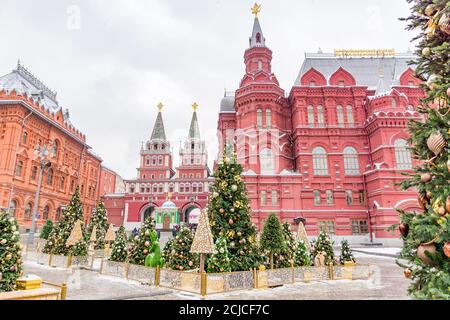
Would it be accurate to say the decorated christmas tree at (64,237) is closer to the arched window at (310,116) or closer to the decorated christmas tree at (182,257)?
the decorated christmas tree at (182,257)

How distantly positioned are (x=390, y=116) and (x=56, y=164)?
4112 centimetres

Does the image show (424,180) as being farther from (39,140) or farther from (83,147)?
(83,147)

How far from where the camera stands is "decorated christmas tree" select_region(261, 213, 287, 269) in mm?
9461

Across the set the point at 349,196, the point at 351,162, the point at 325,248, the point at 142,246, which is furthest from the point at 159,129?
the point at 325,248

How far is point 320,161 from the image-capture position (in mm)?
27188

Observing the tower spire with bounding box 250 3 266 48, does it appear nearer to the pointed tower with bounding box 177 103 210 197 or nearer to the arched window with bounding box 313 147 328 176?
the arched window with bounding box 313 147 328 176

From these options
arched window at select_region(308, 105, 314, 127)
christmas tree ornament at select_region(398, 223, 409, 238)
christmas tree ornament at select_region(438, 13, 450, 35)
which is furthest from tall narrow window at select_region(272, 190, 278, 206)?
christmas tree ornament at select_region(438, 13, 450, 35)

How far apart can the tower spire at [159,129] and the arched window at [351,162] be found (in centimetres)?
3995

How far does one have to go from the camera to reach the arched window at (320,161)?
2694 centimetres

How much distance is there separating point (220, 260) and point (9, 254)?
5.11m

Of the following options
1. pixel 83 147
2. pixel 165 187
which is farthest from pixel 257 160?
pixel 83 147

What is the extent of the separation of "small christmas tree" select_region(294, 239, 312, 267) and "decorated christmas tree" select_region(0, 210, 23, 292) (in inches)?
339

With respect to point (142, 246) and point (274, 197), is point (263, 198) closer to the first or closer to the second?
point (274, 197)

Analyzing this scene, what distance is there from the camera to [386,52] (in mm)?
34188
